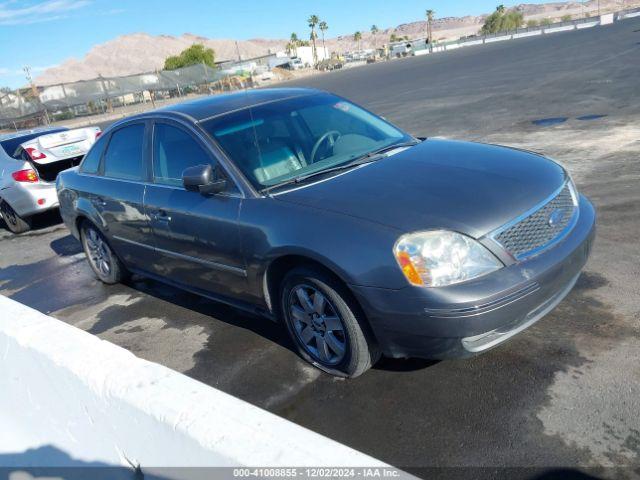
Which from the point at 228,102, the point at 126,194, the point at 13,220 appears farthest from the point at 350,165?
the point at 13,220

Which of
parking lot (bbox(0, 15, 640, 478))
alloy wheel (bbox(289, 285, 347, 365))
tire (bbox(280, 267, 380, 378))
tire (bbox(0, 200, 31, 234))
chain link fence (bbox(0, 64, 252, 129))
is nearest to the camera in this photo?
parking lot (bbox(0, 15, 640, 478))

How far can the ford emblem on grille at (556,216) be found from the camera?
3.32m

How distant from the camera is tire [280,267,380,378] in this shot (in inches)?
129

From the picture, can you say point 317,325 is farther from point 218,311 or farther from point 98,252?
point 98,252

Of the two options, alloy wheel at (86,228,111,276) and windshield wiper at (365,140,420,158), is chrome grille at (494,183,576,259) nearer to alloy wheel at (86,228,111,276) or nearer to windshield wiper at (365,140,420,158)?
windshield wiper at (365,140,420,158)

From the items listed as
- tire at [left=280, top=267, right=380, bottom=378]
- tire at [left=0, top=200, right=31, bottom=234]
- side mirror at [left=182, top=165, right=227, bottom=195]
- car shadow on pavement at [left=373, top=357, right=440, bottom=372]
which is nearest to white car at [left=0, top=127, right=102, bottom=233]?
tire at [left=0, top=200, right=31, bottom=234]

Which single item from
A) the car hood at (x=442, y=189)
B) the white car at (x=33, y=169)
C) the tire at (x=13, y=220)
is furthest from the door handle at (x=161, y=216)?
the tire at (x=13, y=220)

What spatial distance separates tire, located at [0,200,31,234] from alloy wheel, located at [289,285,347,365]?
22.6 feet

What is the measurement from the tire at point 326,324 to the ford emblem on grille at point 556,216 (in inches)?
47.3

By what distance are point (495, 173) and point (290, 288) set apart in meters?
1.44

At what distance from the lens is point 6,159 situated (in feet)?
29.2

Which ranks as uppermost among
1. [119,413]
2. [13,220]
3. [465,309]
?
[119,413]

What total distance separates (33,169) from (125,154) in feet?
14.3

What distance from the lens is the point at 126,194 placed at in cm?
490
